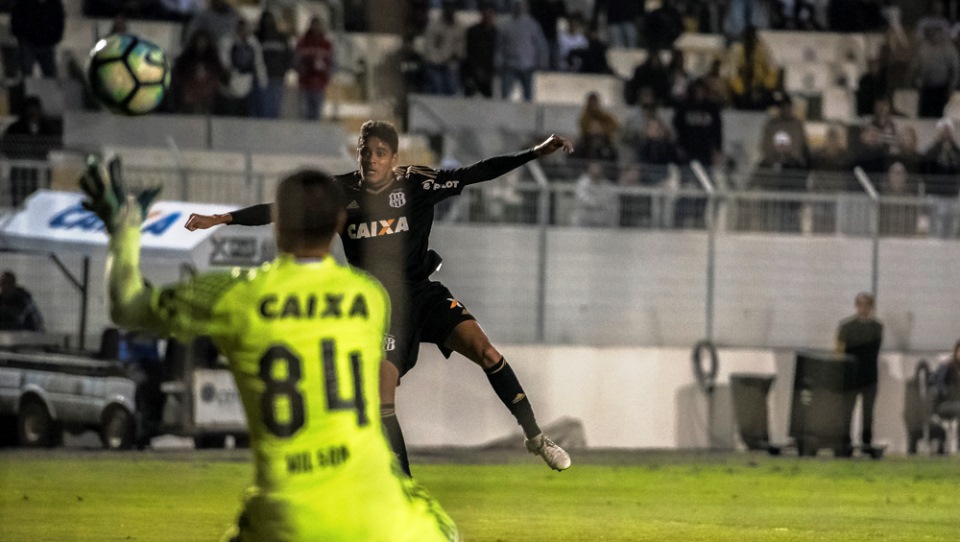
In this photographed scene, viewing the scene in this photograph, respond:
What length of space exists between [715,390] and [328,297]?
→ 49.1ft

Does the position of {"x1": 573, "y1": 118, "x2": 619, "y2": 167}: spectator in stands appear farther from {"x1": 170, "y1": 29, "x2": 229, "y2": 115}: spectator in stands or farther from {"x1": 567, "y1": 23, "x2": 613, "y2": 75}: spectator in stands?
{"x1": 170, "y1": 29, "x2": 229, "y2": 115}: spectator in stands

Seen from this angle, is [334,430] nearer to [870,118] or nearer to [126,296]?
[126,296]

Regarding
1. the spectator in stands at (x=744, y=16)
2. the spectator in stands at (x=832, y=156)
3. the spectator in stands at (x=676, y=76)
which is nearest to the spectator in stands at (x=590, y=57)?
the spectator in stands at (x=676, y=76)

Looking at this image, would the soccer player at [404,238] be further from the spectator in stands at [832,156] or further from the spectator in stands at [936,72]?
the spectator in stands at [936,72]

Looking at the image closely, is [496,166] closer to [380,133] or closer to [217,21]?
[380,133]

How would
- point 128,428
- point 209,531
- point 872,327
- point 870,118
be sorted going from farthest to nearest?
point 870,118, point 872,327, point 128,428, point 209,531

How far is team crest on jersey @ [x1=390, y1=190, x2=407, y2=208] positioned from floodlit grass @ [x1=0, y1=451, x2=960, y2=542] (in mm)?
2241

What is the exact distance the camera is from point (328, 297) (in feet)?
14.8

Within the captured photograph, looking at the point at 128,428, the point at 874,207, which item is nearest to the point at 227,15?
the point at 128,428

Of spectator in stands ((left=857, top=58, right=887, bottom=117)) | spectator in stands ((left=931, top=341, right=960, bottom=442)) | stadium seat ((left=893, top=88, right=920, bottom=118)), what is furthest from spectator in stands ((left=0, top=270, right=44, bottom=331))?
stadium seat ((left=893, top=88, right=920, bottom=118))

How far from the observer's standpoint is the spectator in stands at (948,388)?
19.2m

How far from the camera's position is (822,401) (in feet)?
61.4

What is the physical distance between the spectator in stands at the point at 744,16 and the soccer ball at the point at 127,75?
1851cm

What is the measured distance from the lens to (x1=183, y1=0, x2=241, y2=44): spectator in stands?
2181 centimetres
